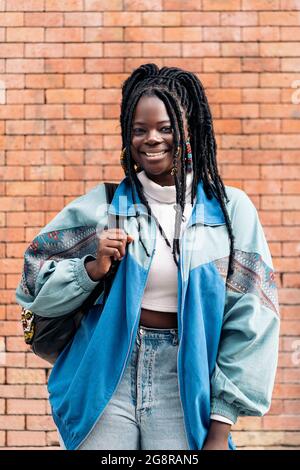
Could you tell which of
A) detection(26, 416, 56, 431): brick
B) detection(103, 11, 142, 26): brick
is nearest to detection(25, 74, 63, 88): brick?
detection(103, 11, 142, 26): brick

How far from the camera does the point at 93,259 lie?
3285 millimetres

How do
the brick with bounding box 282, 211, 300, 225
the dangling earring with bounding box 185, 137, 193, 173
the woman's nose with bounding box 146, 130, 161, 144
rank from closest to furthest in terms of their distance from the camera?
the woman's nose with bounding box 146, 130, 161, 144 → the dangling earring with bounding box 185, 137, 193, 173 → the brick with bounding box 282, 211, 300, 225

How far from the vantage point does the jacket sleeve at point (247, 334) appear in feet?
10.3

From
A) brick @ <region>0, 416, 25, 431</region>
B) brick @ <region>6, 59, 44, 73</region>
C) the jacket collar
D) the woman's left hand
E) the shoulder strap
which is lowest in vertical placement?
brick @ <region>0, 416, 25, 431</region>

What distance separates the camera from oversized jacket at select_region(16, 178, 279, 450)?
3.11 m

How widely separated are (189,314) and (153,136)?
2.11ft

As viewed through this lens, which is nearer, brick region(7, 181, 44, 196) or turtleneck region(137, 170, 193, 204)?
turtleneck region(137, 170, 193, 204)

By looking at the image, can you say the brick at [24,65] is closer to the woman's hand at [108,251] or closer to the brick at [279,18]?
the brick at [279,18]

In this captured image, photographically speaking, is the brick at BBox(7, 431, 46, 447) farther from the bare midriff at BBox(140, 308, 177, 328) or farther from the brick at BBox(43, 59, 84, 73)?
the bare midriff at BBox(140, 308, 177, 328)

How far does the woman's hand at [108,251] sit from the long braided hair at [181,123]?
0.18 meters

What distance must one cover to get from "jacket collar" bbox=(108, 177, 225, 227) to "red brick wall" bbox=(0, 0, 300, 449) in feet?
7.27

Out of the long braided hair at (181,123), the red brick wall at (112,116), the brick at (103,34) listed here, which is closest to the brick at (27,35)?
the red brick wall at (112,116)

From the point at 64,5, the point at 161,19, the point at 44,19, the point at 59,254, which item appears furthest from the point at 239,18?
the point at 59,254

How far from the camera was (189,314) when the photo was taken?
3.12 metres
